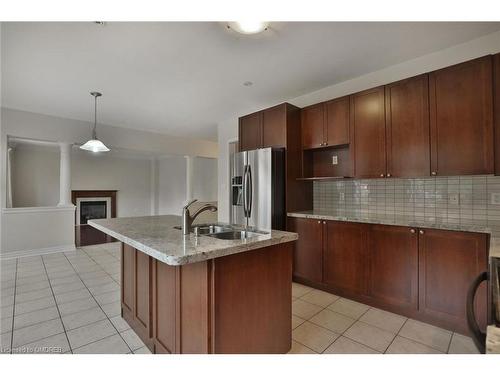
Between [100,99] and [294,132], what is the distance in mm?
2928

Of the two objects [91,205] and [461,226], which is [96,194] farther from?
[461,226]

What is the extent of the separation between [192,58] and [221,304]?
2.39 m

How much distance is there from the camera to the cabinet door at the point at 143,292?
5.96ft

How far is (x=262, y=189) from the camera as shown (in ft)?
10.5

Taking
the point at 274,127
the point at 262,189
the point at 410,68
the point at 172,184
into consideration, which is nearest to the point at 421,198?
the point at 410,68

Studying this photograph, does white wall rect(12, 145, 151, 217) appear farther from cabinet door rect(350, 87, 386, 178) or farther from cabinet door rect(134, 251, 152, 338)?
cabinet door rect(350, 87, 386, 178)

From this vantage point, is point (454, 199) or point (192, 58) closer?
point (454, 199)

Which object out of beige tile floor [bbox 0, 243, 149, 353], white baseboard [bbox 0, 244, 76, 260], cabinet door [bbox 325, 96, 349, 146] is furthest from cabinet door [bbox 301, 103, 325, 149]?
white baseboard [bbox 0, 244, 76, 260]

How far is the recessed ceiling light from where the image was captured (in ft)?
6.45

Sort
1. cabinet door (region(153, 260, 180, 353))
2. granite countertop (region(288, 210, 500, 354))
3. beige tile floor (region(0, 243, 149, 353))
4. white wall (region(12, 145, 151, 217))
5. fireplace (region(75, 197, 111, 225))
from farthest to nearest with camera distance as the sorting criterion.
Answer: fireplace (region(75, 197, 111, 225)) < white wall (region(12, 145, 151, 217)) < beige tile floor (region(0, 243, 149, 353)) < cabinet door (region(153, 260, 180, 353)) < granite countertop (region(288, 210, 500, 354))

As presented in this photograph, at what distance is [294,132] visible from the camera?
10.9ft

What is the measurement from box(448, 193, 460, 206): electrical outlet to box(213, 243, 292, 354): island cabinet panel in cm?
185
